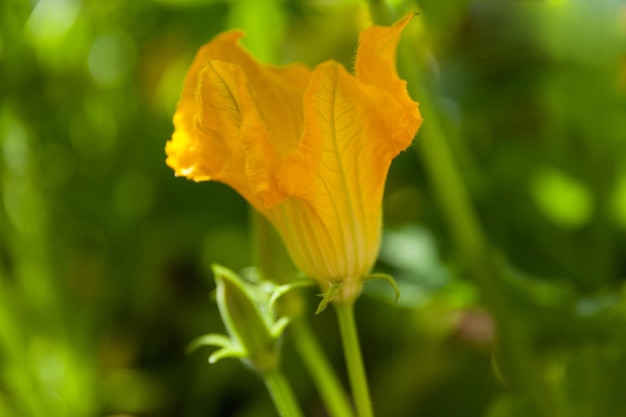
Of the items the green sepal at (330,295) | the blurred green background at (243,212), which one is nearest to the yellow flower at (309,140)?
the green sepal at (330,295)

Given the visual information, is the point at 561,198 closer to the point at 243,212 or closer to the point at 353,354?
the point at 243,212

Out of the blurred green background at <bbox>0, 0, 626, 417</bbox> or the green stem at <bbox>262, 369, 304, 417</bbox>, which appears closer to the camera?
the green stem at <bbox>262, 369, 304, 417</bbox>

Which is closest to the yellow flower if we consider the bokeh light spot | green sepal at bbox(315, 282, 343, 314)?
green sepal at bbox(315, 282, 343, 314)

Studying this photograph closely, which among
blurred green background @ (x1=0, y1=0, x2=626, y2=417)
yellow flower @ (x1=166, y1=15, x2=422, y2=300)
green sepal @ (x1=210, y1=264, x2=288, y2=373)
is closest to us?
yellow flower @ (x1=166, y1=15, x2=422, y2=300)

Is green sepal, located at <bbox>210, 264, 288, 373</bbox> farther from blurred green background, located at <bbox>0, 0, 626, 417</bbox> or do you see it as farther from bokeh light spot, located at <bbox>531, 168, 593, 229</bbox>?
bokeh light spot, located at <bbox>531, 168, 593, 229</bbox>

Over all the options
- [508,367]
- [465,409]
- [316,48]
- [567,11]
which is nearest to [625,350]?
[508,367]

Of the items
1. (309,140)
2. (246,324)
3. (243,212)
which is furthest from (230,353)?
(243,212)

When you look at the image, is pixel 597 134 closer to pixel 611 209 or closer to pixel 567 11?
pixel 611 209
